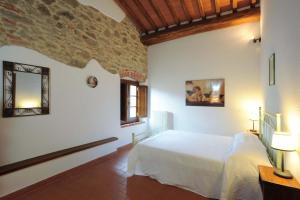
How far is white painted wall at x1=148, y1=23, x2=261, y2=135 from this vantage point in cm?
411

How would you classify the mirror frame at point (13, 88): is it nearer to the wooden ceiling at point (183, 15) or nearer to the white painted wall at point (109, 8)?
the white painted wall at point (109, 8)

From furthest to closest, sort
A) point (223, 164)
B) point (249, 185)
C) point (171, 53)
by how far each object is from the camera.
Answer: point (171, 53), point (223, 164), point (249, 185)

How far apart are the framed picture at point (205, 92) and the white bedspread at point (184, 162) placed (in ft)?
4.86

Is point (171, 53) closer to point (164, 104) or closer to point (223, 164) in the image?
point (164, 104)

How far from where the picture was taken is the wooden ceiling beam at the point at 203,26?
3.89 metres

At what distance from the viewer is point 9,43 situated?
2.39 meters

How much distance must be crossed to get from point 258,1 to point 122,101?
418 cm

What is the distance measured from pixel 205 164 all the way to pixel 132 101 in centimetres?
325

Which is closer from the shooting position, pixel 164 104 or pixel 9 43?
pixel 9 43

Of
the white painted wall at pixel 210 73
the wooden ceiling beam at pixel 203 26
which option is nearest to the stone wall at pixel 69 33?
the wooden ceiling beam at pixel 203 26

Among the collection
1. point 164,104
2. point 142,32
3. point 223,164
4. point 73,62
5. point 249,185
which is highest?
point 142,32

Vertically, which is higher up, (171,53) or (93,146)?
(171,53)

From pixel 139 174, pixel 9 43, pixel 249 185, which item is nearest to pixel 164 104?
pixel 139 174

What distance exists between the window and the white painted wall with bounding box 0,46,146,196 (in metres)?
0.38
